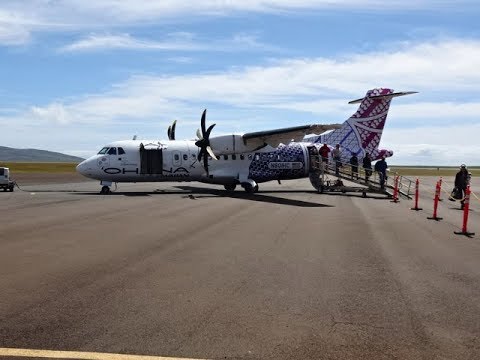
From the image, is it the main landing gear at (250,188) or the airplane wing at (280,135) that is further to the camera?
the main landing gear at (250,188)

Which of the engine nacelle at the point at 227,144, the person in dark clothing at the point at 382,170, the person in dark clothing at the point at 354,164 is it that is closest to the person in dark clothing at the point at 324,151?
the person in dark clothing at the point at 354,164

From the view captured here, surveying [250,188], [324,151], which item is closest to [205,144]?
[250,188]

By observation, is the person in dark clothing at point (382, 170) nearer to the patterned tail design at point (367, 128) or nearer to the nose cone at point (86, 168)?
the patterned tail design at point (367, 128)

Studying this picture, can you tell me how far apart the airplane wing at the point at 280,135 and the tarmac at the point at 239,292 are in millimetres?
12638

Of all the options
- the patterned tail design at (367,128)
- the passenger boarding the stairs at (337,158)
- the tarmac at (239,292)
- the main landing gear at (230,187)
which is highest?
the patterned tail design at (367,128)

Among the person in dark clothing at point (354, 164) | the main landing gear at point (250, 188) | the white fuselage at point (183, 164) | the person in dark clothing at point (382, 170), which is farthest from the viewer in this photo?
the person in dark clothing at point (354, 164)

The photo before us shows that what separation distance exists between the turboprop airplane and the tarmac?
14847 mm

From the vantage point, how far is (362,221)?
1617 centimetres

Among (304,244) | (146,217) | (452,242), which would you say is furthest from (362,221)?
(146,217)

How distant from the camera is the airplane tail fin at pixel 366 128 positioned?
3550cm

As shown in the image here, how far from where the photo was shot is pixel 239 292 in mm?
6898

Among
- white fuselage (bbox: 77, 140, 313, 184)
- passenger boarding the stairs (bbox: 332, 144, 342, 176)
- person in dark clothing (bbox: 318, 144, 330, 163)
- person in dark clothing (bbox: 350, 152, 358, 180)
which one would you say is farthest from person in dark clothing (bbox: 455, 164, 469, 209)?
white fuselage (bbox: 77, 140, 313, 184)

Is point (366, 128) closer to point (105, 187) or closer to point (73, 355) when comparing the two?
point (105, 187)

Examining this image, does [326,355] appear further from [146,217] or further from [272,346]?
[146,217]
